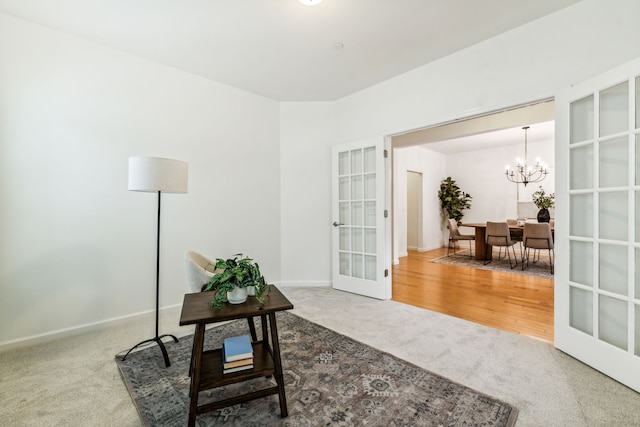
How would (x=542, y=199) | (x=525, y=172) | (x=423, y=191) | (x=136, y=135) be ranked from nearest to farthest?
(x=136, y=135) < (x=542, y=199) < (x=525, y=172) < (x=423, y=191)

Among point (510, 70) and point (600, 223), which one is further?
point (510, 70)

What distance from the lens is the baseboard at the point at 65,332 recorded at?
2.31 meters

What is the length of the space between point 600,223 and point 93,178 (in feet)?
13.9

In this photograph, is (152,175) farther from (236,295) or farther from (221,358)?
(221,358)

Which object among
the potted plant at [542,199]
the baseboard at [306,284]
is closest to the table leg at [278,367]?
the baseboard at [306,284]

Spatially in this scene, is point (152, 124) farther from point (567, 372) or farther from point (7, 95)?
point (567, 372)

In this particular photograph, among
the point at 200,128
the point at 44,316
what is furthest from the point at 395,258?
the point at 44,316

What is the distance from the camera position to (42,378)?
1894mm

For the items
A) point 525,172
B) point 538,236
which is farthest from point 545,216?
point 525,172

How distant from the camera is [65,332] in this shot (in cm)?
253

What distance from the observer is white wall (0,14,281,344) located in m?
2.34

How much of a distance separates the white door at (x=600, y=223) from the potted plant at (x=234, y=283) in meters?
2.34

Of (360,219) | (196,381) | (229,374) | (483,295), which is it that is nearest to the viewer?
(196,381)

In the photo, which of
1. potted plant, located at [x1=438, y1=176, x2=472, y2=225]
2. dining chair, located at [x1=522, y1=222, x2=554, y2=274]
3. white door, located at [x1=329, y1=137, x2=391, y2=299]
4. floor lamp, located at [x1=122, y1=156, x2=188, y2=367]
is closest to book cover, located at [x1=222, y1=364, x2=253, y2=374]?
floor lamp, located at [x1=122, y1=156, x2=188, y2=367]
